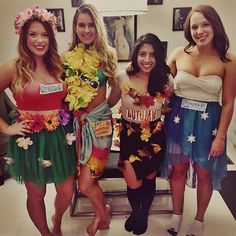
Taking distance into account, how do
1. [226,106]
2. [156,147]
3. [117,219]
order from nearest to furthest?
1. [226,106]
2. [156,147]
3. [117,219]

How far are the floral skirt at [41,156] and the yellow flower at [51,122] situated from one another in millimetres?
38

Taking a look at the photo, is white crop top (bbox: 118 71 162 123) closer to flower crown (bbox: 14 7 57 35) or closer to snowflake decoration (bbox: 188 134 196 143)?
snowflake decoration (bbox: 188 134 196 143)

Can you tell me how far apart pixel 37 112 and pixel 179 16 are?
214 centimetres

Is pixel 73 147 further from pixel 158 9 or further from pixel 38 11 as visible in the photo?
pixel 158 9

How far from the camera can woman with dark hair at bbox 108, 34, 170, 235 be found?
5.55ft

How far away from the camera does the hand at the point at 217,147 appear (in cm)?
172

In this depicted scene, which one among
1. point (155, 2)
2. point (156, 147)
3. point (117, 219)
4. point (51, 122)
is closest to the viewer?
point (51, 122)

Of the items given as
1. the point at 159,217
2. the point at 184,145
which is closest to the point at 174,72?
the point at 184,145

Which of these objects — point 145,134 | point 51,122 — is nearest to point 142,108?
point 145,134

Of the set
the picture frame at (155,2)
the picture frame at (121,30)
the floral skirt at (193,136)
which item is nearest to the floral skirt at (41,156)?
the floral skirt at (193,136)

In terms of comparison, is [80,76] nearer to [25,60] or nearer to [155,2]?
[25,60]

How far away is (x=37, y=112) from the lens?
1599 mm

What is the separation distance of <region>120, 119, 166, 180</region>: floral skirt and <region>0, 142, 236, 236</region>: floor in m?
0.49

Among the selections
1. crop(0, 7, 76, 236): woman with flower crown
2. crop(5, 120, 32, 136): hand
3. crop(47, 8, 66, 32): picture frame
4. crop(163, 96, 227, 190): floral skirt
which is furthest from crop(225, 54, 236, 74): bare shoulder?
crop(47, 8, 66, 32): picture frame
